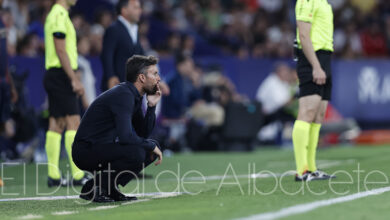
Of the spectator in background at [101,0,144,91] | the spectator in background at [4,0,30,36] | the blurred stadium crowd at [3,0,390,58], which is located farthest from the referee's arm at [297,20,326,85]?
the spectator in background at [4,0,30,36]

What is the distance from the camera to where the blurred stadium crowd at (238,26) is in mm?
18016

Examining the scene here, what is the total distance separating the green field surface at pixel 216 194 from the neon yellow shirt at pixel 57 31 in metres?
1.41

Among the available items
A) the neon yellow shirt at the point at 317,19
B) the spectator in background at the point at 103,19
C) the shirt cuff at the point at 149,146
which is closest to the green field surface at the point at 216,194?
the shirt cuff at the point at 149,146

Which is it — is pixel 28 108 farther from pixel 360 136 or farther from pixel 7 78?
pixel 360 136

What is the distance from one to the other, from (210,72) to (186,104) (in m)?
1.20

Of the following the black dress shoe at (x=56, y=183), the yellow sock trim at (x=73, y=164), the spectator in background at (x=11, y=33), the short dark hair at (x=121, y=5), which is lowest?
the black dress shoe at (x=56, y=183)

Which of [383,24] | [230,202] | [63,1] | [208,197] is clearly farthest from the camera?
[383,24]

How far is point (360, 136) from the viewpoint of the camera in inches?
699

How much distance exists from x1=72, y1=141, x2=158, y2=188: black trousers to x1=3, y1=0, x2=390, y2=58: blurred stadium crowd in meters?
9.06

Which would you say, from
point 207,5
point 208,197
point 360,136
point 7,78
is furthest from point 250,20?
point 208,197

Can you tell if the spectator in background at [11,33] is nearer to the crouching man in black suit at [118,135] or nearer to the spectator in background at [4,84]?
the spectator in background at [4,84]

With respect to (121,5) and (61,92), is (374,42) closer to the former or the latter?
(121,5)

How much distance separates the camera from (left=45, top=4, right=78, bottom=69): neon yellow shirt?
9.27 metres

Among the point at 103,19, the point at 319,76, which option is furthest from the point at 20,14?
the point at 319,76
